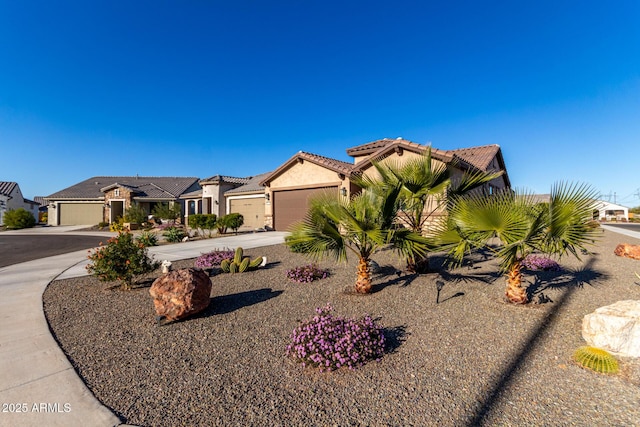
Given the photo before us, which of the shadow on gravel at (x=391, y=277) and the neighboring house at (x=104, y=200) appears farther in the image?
the neighboring house at (x=104, y=200)

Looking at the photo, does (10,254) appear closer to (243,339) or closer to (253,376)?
(243,339)

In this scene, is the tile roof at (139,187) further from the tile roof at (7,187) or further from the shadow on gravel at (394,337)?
the shadow on gravel at (394,337)

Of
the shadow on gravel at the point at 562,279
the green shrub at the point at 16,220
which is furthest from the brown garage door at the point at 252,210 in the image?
the green shrub at the point at 16,220

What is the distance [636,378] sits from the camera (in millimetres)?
3332

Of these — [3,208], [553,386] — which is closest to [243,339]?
[553,386]

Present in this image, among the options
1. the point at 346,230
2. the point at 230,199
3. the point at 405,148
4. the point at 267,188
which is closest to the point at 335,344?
the point at 346,230

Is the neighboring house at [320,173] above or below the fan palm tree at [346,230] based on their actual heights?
above

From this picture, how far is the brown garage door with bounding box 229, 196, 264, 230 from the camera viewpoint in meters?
23.9

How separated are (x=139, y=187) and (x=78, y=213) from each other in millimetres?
6834

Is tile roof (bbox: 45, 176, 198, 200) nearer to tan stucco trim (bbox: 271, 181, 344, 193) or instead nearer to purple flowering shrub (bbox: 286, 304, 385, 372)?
tan stucco trim (bbox: 271, 181, 344, 193)

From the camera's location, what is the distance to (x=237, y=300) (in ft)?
20.8

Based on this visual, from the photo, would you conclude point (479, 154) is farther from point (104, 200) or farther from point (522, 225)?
point (104, 200)

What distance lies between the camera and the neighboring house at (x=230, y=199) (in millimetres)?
24156

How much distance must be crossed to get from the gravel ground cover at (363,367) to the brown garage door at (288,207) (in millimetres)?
12100
